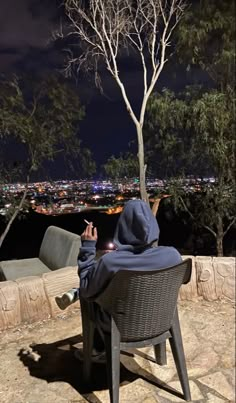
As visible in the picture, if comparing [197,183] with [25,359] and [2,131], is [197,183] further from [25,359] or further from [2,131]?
[25,359]

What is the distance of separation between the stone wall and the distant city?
0.96 m

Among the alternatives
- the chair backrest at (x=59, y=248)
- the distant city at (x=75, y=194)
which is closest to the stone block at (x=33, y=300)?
the chair backrest at (x=59, y=248)

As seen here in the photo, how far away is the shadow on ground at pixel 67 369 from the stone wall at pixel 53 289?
11.9 inches

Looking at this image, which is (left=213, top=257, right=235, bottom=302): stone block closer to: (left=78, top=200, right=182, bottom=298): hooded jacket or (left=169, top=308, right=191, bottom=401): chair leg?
(left=169, top=308, right=191, bottom=401): chair leg

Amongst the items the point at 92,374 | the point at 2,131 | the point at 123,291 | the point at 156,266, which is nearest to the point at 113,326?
the point at 123,291

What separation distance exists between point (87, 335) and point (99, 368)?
319 millimetres

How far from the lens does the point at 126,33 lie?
4094 mm

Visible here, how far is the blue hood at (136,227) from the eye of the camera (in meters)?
1.57

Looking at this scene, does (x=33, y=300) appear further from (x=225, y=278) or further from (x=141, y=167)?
(x=141, y=167)

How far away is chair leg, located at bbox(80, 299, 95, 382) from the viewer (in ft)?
5.72

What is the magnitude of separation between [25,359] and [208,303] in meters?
1.36

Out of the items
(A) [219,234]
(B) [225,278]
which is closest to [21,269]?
(B) [225,278]

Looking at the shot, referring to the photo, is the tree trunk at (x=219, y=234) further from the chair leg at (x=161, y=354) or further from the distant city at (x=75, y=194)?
the chair leg at (x=161, y=354)

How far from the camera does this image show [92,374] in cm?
192
